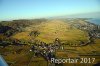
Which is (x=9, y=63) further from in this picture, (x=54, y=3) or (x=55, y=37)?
(x=54, y=3)

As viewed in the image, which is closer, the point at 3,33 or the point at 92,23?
the point at 92,23

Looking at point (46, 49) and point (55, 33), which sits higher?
point (55, 33)

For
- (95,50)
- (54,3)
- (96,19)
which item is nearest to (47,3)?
(54,3)

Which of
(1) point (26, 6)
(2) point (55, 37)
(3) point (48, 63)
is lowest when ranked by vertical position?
(3) point (48, 63)

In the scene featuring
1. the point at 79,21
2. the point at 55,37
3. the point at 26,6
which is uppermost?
the point at 26,6

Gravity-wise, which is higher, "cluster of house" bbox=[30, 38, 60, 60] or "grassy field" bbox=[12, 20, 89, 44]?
"grassy field" bbox=[12, 20, 89, 44]

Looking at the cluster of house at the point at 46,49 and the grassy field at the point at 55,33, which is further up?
the grassy field at the point at 55,33

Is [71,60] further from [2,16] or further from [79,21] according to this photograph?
[2,16]

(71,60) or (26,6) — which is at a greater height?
(26,6)

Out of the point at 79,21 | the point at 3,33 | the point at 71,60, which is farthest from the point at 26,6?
the point at 71,60
